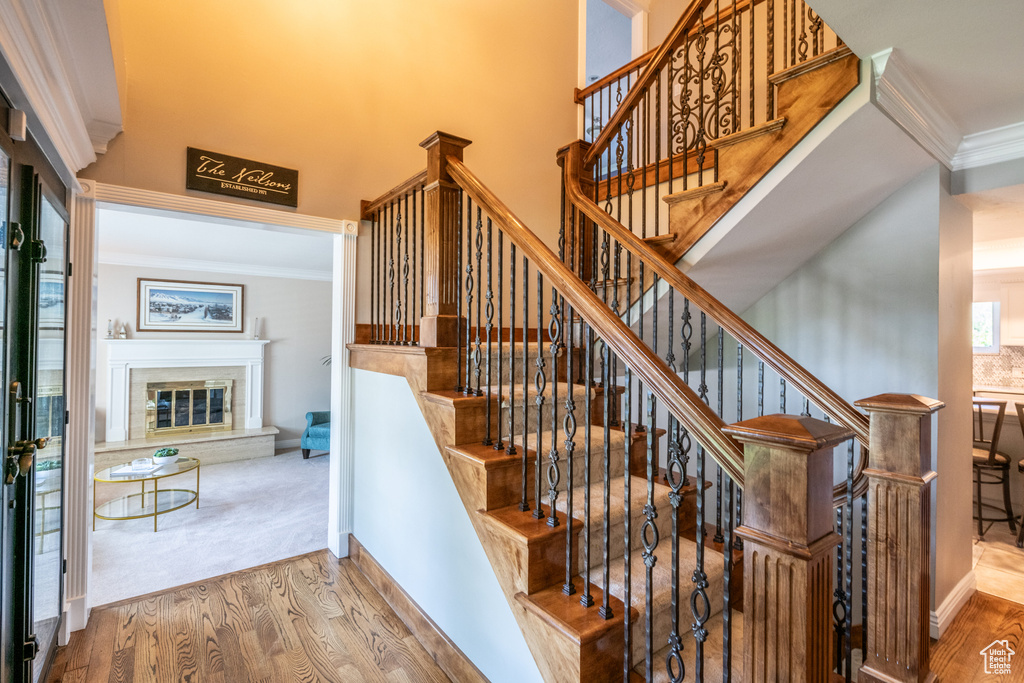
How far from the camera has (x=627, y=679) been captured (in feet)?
4.46

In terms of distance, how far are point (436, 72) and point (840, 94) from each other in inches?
104

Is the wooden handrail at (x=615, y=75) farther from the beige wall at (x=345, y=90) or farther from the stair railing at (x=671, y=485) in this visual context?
the stair railing at (x=671, y=485)

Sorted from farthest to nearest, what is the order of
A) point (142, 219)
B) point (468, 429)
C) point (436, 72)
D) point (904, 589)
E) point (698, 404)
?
point (142, 219), point (436, 72), point (468, 429), point (904, 589), point (698, 404)

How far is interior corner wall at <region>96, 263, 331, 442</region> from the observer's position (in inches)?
266

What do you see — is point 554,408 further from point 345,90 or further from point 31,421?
point 345,90

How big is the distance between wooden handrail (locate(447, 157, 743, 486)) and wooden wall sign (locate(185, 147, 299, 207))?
153cm

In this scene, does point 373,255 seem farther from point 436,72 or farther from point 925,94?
point 925,94

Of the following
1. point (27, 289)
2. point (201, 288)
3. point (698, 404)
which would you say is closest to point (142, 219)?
point (201, 288)

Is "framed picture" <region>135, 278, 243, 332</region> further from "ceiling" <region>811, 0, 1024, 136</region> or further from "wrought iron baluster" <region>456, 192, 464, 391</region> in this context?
"ceiling" <region>811, 0, 1024, 136</region>

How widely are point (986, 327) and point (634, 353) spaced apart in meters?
7.18

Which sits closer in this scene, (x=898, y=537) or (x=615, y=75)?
(x=898, y=537)

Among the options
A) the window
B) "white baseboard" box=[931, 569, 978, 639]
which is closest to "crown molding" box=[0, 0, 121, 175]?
"white baseboard" box=[931, 569, 978, 639]

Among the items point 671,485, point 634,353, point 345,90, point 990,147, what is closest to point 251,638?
point 671,485

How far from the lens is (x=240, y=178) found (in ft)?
9.04
